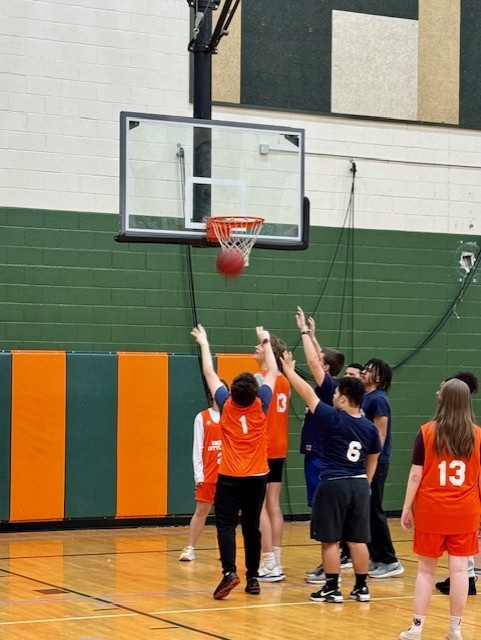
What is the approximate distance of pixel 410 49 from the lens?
15.0 m

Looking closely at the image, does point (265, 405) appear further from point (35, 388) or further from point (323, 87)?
point (323, 87)

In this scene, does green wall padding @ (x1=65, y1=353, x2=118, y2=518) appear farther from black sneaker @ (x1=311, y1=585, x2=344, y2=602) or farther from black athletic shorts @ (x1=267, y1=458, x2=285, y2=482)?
black sneaker @ (x1=311, y1=585, x2=344, y2=602)

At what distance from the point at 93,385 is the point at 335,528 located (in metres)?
5.27

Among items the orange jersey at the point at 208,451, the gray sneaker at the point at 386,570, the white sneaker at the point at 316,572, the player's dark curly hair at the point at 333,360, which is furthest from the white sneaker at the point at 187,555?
the player's dark curly hair at the point at 333,360

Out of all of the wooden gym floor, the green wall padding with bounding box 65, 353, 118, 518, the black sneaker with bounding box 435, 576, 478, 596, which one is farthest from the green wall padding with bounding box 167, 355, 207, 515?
the black sneaker with bounding box 435, 576, 478, 596

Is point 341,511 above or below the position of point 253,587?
above

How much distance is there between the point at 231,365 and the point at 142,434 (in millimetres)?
1303

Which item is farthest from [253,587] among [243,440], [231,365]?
[231,365]

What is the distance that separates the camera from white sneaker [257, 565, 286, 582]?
9690mm

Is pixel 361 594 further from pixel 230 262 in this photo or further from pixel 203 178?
pixel 203 178

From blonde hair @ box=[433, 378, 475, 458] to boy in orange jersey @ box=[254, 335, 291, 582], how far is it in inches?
103

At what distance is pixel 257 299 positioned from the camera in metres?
14.2

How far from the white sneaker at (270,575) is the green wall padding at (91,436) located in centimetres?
385

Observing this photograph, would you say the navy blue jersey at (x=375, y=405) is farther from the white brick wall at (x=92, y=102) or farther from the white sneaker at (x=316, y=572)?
the white brick wall at (x=92, y=102)
